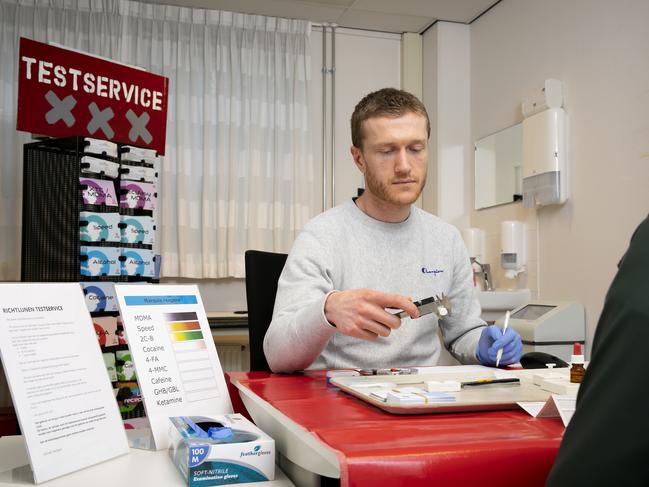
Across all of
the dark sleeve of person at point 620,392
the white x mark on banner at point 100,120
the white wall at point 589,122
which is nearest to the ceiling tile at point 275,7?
the white wall at point 589,122

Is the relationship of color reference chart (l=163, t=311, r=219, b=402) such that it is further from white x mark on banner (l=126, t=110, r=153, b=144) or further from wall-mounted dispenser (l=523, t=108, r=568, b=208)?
wall-mounted dispenser (l=523, t=108, r=568, b=208)

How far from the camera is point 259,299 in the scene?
1.78m

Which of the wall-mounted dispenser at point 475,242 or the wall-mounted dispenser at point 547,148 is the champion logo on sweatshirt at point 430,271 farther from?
the wall-mounted dispenser at point 475,242

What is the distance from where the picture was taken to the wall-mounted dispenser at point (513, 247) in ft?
11.7

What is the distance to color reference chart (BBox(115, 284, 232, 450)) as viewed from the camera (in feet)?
3.25

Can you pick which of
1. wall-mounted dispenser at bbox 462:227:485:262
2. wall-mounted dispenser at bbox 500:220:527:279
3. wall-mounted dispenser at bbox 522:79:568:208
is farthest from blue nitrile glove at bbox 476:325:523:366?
wall-mounted dispenser at bbox 462:227:485:262

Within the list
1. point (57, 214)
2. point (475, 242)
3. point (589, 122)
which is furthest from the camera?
point (475, 242)

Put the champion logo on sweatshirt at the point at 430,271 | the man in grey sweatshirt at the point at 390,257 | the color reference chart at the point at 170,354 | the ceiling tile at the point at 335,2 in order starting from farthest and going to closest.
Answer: the ceiling tile at the point at 335,2 → the champion logo on sweatshirt at the point at 430,271 → the man in grey sweatshirt at the point at 390,257 → the color reference chart at the point at 170,354

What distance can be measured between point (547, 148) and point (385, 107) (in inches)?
72.7

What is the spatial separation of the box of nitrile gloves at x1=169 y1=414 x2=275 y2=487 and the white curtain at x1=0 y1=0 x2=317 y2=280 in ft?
10.6

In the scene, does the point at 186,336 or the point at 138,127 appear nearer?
the point at 186,336

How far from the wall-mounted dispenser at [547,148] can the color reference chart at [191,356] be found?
2615 millimetres

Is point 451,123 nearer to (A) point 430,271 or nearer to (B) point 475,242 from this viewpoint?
(B) point 475,242

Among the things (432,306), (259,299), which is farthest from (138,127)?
(432,306)
